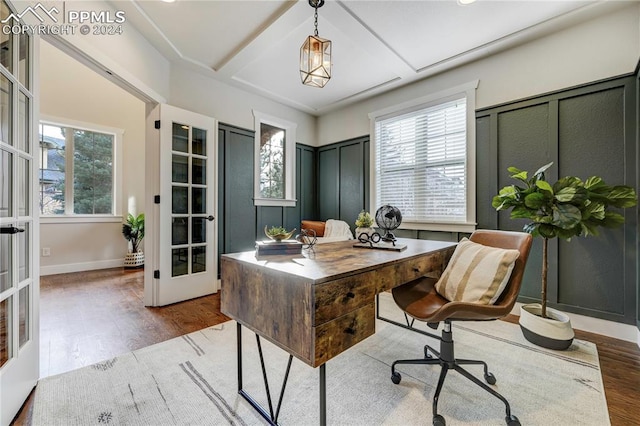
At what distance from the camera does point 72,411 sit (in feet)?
4.57

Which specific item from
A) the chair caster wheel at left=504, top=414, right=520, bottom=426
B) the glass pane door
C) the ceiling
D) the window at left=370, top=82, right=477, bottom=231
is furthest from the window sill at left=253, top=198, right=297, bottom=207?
the chair caster wheel at left=504, top=414, right=520, bottom=426

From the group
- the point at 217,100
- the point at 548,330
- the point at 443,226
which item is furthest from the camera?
the point at 217,100

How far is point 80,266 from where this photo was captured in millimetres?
4430

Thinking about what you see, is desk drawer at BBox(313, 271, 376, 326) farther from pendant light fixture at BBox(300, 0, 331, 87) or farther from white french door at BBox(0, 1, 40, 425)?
white french door at BBox(0, 1, 40, 425)

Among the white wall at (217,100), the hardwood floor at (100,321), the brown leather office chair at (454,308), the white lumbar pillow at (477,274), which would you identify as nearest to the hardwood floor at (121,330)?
the hardwood floor at (100,321)

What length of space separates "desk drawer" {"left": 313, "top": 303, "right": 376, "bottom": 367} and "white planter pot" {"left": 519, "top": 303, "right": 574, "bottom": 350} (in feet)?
5.86

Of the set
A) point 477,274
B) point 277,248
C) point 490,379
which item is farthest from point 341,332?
point 490,379

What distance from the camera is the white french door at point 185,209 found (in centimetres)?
293

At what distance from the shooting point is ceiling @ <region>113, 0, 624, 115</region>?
7.38 ft

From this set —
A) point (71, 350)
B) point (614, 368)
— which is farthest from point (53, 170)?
point (614, 368)

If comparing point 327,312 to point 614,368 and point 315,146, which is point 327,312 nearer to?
point 614,368

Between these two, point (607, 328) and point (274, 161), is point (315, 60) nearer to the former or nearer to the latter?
point (274, 161)

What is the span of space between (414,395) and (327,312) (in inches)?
39.7

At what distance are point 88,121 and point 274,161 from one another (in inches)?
130
